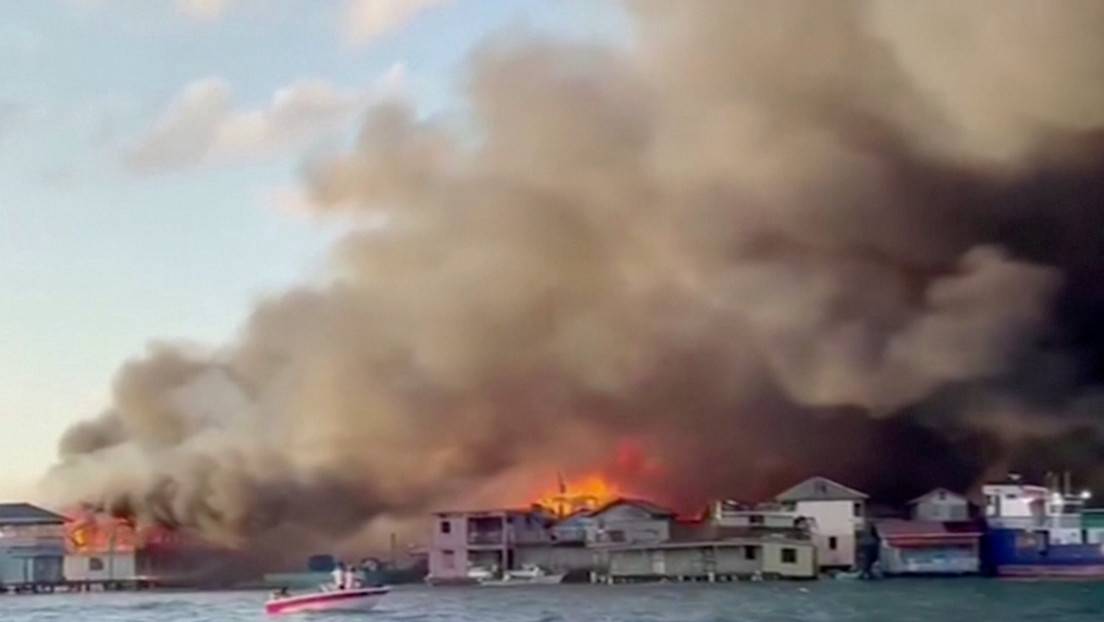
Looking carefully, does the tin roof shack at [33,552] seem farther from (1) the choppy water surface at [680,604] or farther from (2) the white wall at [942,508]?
(2) the white wall at [942,508]

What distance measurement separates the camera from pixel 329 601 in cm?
4616

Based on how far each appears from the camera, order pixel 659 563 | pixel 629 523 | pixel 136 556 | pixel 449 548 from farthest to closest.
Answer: pixel 136 556
pixel 449 548
pixel 629 523
pixel 659 563

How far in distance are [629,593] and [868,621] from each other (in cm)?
1739

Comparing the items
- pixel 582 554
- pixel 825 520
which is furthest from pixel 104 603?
pixel 825 520

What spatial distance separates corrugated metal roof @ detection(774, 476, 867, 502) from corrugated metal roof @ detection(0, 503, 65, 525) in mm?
30368

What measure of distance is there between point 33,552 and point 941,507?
3667 cm

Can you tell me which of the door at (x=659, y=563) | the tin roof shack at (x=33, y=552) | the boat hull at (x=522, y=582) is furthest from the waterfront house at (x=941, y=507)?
the tin roof shack at (x=33, y=552)

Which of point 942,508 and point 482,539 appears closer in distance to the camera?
point 942,508

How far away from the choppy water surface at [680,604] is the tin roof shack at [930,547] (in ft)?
12.1

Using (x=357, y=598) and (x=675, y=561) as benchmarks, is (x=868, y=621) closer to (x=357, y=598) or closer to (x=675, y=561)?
(x=357, y=598)

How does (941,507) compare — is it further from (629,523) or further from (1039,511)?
(629,523)

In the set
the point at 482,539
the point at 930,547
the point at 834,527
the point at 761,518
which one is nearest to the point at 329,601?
the point at 482,539

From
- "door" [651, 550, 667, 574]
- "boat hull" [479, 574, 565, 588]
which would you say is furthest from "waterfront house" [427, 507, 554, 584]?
"door" [651, 550, 667, 574]

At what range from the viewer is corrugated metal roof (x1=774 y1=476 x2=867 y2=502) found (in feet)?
199
